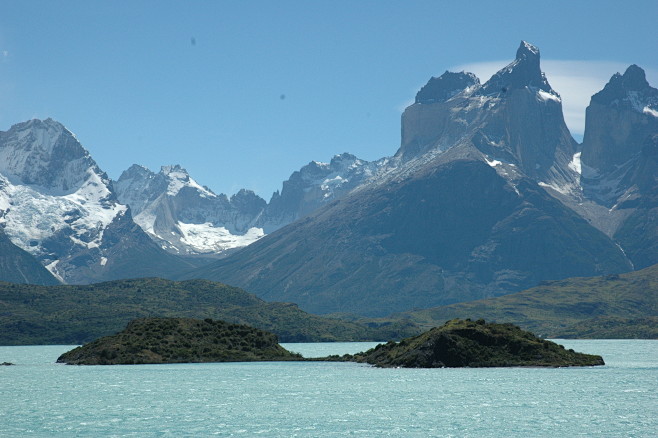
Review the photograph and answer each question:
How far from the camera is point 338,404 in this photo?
129 m

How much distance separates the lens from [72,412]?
11981 centimetres

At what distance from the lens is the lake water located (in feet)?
334

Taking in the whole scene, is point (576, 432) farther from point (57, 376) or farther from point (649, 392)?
point (57, 376)

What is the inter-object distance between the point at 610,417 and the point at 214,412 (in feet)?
163

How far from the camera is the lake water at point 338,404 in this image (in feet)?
334

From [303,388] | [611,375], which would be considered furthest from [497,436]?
[611,375]

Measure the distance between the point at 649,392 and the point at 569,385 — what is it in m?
15.1

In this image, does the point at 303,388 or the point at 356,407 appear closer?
the point at 356,407

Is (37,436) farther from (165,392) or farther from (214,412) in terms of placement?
(165,392)

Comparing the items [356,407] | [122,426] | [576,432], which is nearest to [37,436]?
[122,426]

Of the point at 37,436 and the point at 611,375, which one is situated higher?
the point at 611,375

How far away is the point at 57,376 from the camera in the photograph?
192 metres

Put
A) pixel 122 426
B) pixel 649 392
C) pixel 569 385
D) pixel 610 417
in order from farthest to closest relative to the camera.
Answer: pixel 569 385 < pixel 649 392 < pixel 610 417 < pixel 122 426

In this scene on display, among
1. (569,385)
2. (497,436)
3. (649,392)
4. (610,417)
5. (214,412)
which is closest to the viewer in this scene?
(497,436)
